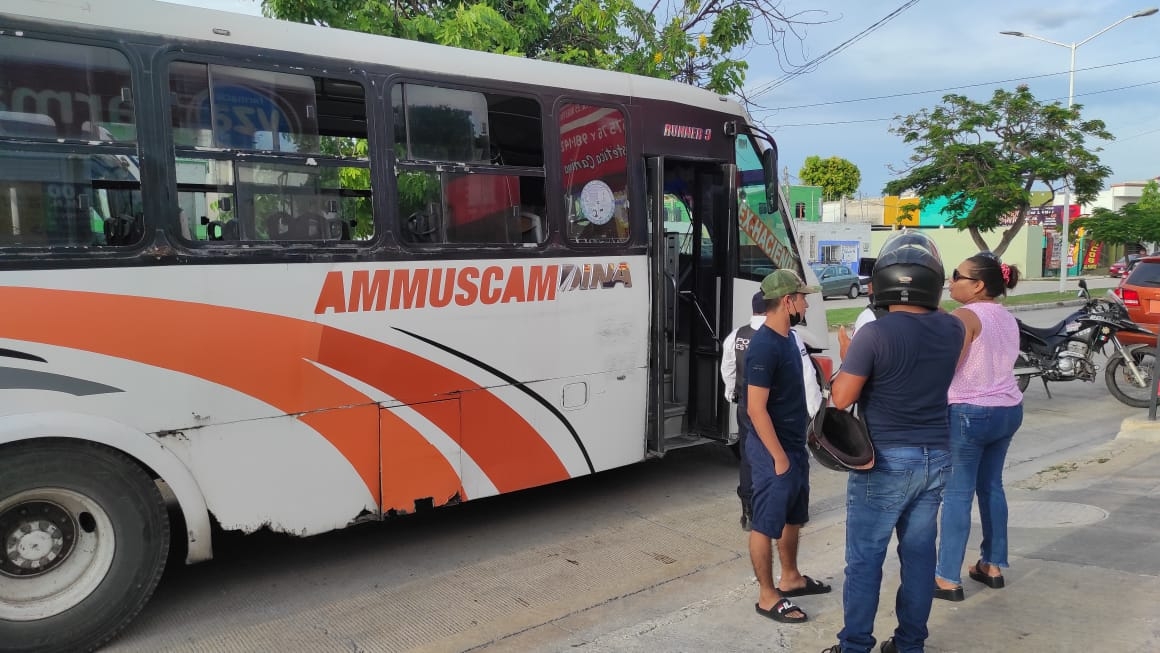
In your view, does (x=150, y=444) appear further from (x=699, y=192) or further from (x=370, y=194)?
(x=699, y=192)

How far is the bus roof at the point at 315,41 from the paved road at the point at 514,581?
3010mm

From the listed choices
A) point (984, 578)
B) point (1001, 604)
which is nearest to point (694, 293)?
point (984, 578)

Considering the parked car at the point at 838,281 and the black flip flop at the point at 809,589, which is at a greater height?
the parked car at the point at 838,281

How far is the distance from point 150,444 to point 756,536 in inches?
119

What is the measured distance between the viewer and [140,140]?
386cm

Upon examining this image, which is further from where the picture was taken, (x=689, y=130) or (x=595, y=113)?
(x=689, y=130)

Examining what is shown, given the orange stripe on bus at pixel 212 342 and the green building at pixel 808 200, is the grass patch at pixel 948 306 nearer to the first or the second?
the orange stripe on bus at pixel 212 342

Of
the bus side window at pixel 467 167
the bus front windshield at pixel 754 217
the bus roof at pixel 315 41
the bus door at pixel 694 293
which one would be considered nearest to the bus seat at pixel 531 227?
the bus side window at pixel 467 167

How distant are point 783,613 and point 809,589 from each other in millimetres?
408

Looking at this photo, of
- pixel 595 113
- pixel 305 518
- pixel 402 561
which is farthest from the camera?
pixel 595 113

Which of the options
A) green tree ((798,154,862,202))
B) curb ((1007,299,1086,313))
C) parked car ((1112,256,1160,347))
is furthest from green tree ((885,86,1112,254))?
green tree ((798,154,862,202))

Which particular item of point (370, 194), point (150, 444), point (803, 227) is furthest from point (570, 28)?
point (803, 227)

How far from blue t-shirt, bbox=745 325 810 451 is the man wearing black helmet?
659 mm

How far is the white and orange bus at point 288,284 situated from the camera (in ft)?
12.0
